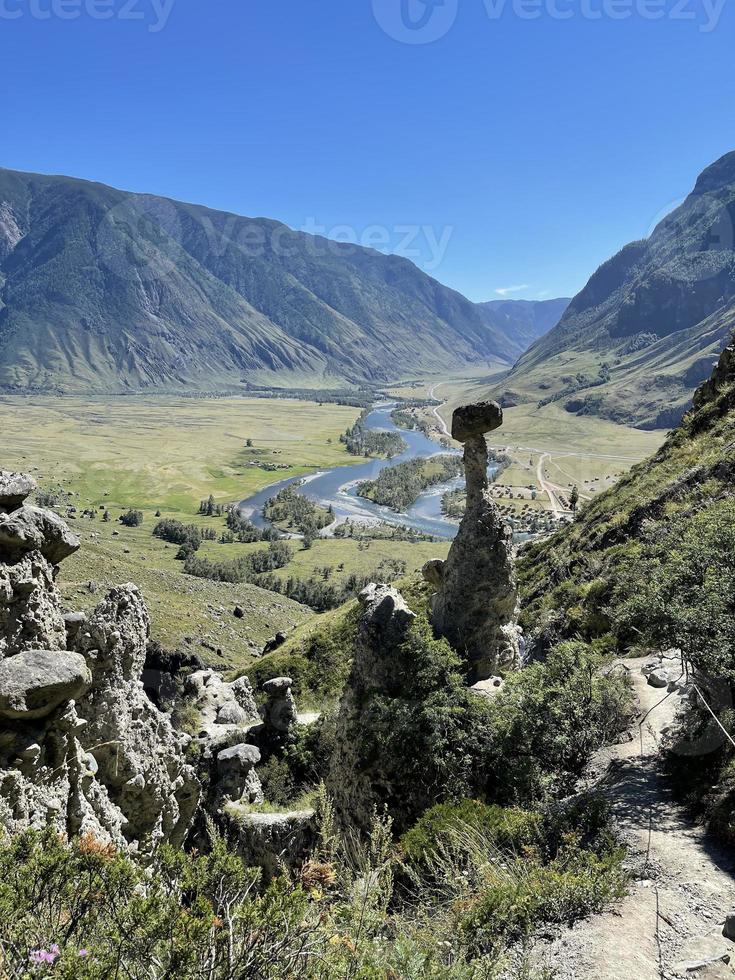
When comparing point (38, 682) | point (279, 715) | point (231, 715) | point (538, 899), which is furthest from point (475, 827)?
point (231, 715)

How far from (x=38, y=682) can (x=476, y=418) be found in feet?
42.8

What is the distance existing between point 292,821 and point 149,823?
411 cm

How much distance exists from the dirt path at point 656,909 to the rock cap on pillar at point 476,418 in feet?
33.2

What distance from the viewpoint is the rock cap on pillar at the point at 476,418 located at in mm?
17406

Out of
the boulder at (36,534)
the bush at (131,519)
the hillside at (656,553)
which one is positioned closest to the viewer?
the boulder at (36,534)

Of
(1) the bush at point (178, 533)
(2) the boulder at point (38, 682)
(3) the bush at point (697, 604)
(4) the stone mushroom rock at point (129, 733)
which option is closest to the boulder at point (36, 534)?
(2) the boulder at point (38, 682)

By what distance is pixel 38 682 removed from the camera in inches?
323

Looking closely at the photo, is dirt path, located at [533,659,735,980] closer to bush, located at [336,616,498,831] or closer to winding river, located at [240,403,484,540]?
bush, located at [336,616,498,831]

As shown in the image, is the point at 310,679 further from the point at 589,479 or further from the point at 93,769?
the point at 589,479

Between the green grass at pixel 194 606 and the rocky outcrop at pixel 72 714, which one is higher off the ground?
the rocky outcrop at pixel 72 714

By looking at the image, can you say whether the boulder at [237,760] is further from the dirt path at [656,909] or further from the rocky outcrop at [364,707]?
the dirt path at [656,909]

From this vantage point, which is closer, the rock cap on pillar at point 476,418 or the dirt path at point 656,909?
the dirt path at point 656,909

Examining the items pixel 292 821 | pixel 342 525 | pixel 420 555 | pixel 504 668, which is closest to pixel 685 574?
pixel 504 668

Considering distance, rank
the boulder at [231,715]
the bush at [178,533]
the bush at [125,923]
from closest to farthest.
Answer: the bush at [125,923], the boulder at [231,715], the bush at [178,533]
